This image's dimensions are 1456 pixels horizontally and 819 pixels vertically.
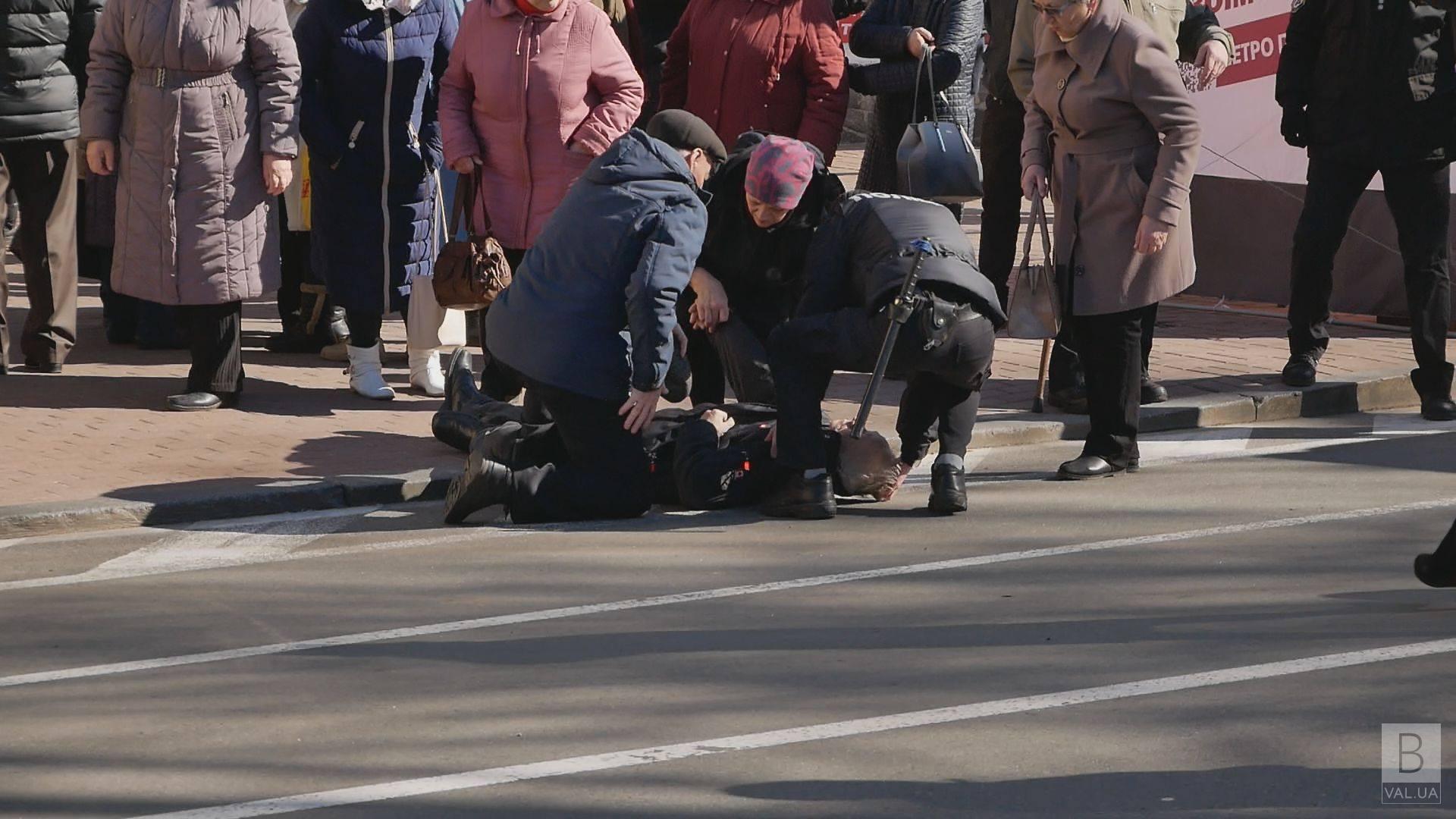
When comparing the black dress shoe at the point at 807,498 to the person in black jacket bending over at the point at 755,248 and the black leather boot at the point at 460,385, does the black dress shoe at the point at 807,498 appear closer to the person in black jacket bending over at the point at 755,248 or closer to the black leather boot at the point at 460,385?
the person in black jacket bending over at the point at 755,248

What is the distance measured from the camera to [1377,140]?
930 centimetres

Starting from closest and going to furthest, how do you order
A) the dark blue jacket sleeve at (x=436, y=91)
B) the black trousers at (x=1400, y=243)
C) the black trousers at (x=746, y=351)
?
the black trousers at (x=746, y=351), the black trousers at (x=1400, y=243), the dark blue jacket sleeve at (x=436, y=91)

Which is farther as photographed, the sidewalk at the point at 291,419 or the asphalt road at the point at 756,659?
the sidewalk at the point at 291,419

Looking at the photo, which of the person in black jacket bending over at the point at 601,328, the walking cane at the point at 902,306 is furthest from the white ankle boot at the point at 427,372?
the walking cane at the point at 902,306

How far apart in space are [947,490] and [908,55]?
3017mm

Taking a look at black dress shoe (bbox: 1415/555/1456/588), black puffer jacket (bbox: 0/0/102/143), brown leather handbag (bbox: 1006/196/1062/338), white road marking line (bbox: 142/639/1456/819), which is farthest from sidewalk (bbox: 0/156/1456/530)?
white road marking line (bbox: 142/639/1456/819)

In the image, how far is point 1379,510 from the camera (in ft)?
24.4

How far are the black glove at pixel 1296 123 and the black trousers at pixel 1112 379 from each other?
186 centimetres

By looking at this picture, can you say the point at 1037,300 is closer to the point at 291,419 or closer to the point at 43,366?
the point at 291,419

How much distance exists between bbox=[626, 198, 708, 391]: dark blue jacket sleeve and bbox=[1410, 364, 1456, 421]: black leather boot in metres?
3.64

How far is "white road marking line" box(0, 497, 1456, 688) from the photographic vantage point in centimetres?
580

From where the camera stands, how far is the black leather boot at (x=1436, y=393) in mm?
9109

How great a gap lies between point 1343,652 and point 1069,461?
8.82ft

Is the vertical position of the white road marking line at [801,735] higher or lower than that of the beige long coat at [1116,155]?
lower
